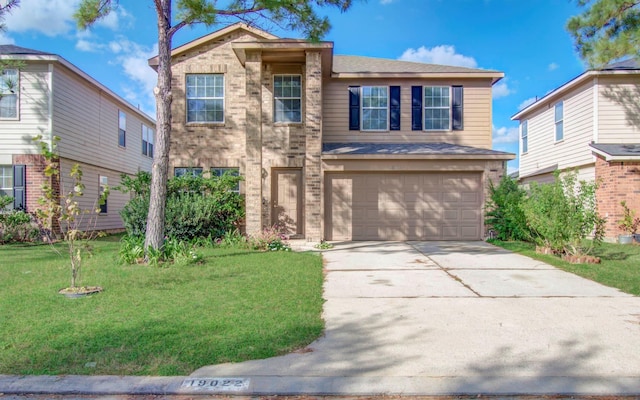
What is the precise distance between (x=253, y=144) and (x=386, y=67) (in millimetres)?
5954

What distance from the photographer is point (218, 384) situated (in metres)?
3.27

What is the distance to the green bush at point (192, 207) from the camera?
11.0 m

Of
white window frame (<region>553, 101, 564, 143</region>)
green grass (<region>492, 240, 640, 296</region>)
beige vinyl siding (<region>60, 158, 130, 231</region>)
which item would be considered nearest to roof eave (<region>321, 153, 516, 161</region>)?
green grass (<region>492, 240, 640, 296</region>)

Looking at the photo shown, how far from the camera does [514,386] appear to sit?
326cm

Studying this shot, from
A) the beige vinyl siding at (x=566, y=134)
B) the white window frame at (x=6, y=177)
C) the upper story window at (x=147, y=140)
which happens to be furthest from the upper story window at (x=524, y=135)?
the white window frame at (x=6, y=177)

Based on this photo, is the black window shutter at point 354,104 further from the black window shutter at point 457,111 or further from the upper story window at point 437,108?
the black window shutter at point 457,111

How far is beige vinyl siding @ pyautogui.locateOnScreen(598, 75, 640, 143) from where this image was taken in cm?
1370

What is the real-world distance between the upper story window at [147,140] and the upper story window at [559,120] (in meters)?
18.5

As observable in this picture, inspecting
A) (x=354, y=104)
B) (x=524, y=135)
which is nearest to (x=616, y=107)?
(x=524, y=135)

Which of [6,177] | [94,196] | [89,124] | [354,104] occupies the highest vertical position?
[354,104]

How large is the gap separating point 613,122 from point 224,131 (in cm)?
1250

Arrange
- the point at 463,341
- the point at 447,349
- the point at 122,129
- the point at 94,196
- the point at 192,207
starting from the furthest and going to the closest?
the point at 122,129, the point at 94,196, the point at 192,207, the point at 463,341, the point at 447,349

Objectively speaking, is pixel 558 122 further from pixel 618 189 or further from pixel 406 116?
pixel 406 116

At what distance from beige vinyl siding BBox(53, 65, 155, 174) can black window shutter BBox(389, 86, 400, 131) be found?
10687mm
